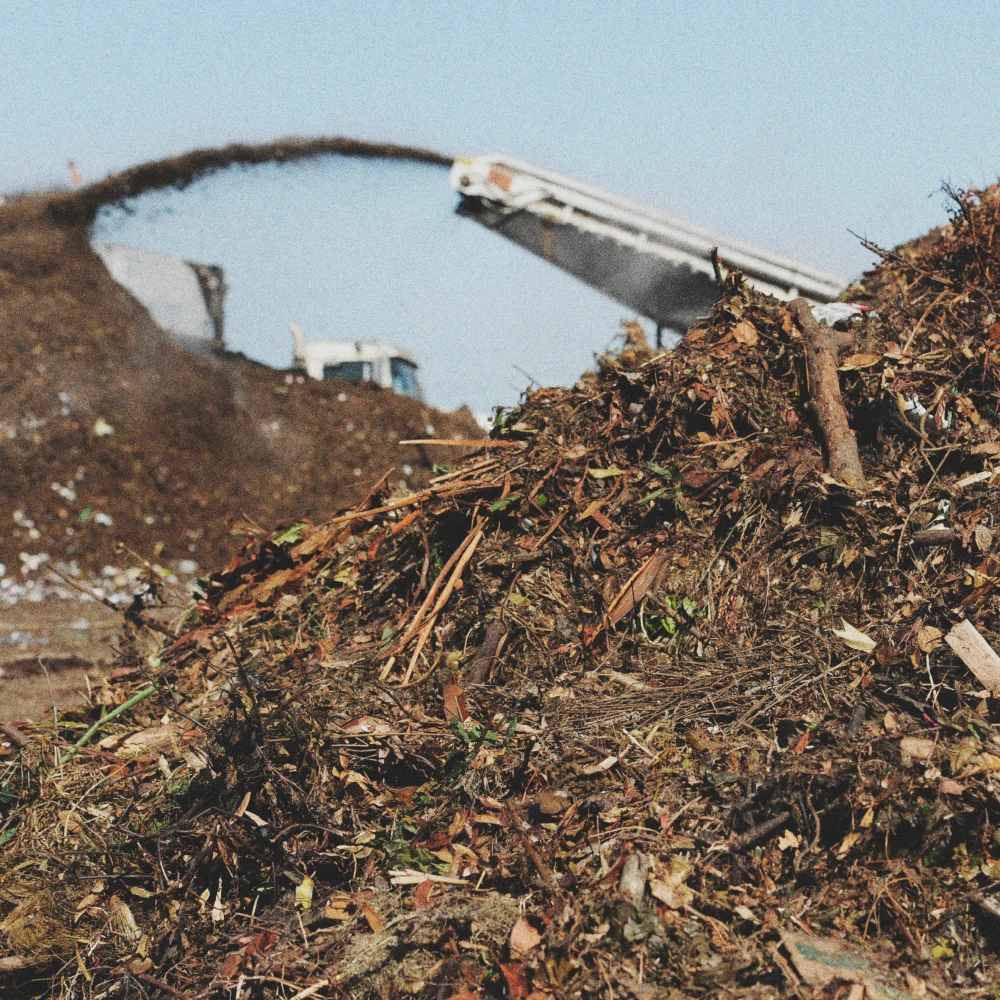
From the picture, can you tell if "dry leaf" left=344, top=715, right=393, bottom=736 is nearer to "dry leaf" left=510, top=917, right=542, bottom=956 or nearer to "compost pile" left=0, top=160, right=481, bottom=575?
"dry leaf" left=510, top=917, right=542, bottom=956

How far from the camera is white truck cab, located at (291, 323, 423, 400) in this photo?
1490 centimetres

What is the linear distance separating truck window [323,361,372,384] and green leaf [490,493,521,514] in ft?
37.5

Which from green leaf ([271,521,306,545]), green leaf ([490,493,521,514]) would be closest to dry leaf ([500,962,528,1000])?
green leaf ([490,493,521,514])

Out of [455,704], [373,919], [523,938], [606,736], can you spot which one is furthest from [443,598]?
[523,938]

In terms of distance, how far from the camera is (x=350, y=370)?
15.1 meters

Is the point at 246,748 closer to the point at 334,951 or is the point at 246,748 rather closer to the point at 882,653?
the point at 334,951

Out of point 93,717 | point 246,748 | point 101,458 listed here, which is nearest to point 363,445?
point 101,458

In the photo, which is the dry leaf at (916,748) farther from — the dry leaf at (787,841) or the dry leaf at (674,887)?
the dry leaf at (674,887)

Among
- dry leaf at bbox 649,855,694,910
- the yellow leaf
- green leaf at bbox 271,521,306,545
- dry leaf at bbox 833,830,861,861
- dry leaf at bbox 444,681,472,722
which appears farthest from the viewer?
green leaf at bbox 271,521,306,545

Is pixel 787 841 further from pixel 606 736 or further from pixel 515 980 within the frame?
pixel 515 980

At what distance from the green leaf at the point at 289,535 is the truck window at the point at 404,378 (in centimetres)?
988

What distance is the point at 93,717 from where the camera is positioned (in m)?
4.31

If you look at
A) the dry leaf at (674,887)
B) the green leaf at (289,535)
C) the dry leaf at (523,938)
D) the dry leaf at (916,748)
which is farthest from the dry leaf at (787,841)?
the green leaf at (289,535)

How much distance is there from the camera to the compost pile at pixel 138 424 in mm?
10617
